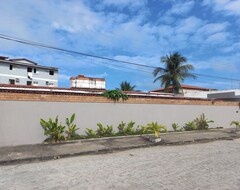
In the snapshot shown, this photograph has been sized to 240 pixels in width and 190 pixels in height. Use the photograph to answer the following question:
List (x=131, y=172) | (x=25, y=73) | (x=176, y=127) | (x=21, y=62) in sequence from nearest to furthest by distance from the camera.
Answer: (x=131, y=172) → (x=176, y=127) → (x=21, y=62) → (x=25, y=73)

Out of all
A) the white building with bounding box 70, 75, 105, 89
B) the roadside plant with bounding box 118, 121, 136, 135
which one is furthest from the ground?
the white building with bounding box 70, 75, 105, 89

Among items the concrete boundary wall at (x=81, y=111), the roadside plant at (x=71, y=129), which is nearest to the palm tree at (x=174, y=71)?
the concrete boundary wall at (x=81, y=111)

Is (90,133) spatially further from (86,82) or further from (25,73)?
(25,73)

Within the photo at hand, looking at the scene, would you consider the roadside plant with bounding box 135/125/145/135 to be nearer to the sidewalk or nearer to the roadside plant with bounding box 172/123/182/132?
the sidewalk

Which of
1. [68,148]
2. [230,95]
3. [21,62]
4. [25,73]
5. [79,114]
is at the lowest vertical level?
[68,148]

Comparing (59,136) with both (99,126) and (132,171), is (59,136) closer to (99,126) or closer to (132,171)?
(99,126)

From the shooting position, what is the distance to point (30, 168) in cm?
704

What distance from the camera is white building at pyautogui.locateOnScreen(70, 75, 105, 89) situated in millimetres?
31750

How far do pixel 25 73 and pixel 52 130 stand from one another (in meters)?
39.0

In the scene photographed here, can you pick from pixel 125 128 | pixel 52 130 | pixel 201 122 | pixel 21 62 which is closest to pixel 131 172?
pixel 52 130

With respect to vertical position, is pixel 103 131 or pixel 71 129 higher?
pixel 71 129

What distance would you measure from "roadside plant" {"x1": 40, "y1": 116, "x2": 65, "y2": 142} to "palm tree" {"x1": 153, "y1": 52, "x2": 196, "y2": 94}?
21571 mm

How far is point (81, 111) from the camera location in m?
12.0

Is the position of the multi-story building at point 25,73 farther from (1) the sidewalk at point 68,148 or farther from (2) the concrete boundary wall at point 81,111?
(1) the sidewalk at point 68,148
